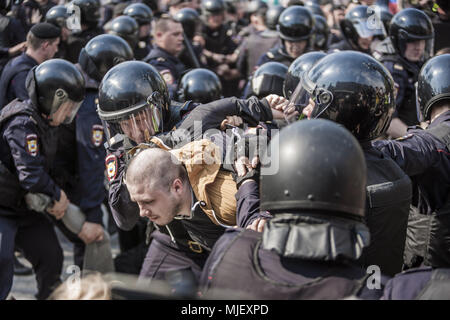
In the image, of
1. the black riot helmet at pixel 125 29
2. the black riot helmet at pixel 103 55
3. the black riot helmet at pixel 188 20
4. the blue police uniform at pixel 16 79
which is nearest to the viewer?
the black riot helmet at pixel 103 55

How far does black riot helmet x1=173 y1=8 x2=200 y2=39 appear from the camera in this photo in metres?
8.35

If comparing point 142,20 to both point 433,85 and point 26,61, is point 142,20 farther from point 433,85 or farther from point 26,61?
point 433,85

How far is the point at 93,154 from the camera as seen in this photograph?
4.99 metres

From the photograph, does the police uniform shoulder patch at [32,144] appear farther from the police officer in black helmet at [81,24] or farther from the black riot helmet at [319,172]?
the police officer in black helmet at [81,24]

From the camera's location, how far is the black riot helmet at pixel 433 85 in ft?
10.8

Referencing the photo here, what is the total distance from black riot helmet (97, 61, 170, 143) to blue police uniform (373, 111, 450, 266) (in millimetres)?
1393

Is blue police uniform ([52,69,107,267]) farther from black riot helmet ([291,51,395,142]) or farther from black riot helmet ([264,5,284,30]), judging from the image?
black riot helmet ([264,5,284,30])

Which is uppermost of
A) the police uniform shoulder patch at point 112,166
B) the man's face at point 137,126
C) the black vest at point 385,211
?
the black vest at point 385,211

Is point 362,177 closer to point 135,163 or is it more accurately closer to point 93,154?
point 135,163

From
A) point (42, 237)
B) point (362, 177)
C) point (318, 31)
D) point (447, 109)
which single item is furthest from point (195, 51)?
point (362, 177)

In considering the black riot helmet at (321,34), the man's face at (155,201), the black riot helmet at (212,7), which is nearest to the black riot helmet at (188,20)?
the black riot helmet at (212,7)

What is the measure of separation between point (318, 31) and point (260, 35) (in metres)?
0.86

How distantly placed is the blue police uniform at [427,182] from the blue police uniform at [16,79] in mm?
3533

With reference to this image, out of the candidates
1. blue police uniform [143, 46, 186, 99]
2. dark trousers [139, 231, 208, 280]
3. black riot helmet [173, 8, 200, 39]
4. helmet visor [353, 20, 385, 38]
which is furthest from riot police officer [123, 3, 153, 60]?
dark trousers [139, 231, 208, 280]
